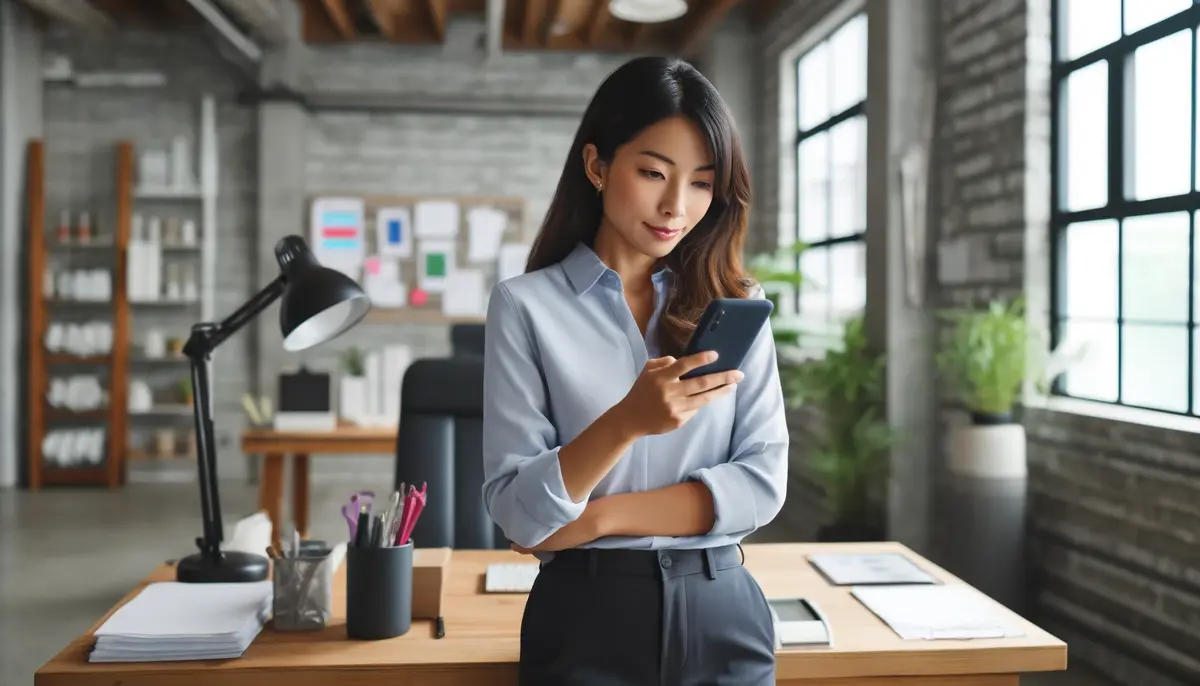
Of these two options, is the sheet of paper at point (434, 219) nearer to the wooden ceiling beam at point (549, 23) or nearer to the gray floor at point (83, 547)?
the wooden ceiling beam at point (549, 23)

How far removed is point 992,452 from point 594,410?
2.67 m

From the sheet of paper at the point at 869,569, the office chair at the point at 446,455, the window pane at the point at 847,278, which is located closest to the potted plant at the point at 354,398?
the office chair at the point at 446,455

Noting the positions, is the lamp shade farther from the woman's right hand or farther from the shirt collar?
the woman's right hand

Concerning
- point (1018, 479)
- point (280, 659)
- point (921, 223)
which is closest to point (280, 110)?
point (921, 223)

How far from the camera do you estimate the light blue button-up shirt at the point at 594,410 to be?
117cm

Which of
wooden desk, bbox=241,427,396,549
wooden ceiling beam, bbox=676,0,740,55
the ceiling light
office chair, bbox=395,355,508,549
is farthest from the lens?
wooden ceiling beam, bbox=676,0,740,55

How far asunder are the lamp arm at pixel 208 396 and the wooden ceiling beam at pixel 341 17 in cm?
519

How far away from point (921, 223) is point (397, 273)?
4314 millimetres

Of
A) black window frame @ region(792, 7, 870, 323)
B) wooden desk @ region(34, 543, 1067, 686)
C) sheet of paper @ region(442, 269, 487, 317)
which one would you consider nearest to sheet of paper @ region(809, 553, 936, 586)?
wooden desk @ region(34, 543, 1067, 686)

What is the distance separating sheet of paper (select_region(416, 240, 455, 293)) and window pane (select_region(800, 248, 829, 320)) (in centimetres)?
269

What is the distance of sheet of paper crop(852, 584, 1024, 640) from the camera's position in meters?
1.45

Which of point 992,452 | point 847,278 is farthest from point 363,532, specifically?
point 847,278

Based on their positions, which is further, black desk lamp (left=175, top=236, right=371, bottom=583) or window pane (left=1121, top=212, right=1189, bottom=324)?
window pane (left=1121, top=212, right=1189, bottom=324)

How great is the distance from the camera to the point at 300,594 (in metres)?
1.47
